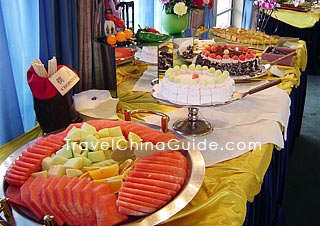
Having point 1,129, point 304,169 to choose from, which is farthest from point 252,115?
point 304,169

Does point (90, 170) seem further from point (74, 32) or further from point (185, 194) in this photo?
point (74, 32)

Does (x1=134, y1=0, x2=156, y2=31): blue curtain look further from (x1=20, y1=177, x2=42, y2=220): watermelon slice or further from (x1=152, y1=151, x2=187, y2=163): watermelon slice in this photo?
(x1=20, y1=177, x2=42, y2=220): watermelon slice

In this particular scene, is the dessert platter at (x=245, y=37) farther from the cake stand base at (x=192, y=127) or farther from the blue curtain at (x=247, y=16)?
the blue curtain at (x=247, y=16)

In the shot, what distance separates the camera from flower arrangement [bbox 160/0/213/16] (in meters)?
A: 1.73

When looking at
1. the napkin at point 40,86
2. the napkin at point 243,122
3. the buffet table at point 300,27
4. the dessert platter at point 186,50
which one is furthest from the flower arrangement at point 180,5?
the buffet table at point 300,27

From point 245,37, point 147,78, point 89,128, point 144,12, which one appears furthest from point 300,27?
point 89,128

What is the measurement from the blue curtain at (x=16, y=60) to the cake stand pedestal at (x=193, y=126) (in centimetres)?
46

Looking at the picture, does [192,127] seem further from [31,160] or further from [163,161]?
[31,160]

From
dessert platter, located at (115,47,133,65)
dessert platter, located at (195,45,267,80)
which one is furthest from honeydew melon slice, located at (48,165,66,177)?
dessert platter, located at (195,45,267,80)

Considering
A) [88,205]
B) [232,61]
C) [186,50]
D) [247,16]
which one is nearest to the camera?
[88,205]

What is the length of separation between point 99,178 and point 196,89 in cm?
41

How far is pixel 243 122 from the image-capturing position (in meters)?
1.12

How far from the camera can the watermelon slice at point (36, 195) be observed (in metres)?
0.62

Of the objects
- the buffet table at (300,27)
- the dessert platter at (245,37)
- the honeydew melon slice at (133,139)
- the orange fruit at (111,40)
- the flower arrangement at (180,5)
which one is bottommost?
the buffet table at (300,27)
